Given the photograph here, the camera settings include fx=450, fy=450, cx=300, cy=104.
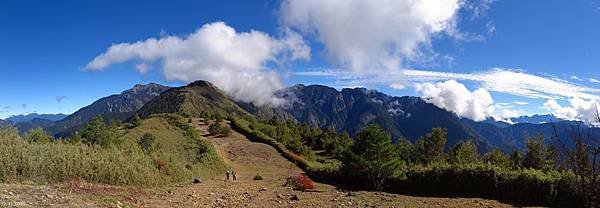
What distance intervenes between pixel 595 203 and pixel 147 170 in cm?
1985

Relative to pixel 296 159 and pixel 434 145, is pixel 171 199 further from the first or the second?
pixel 434 145

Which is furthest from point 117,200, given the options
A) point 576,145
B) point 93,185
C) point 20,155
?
point 576,145

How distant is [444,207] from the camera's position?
866 inches

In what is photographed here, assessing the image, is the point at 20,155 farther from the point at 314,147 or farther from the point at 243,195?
the point at 314,147

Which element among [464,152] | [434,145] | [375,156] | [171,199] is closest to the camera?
[171,199]

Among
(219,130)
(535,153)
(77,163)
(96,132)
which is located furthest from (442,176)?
(219,130)

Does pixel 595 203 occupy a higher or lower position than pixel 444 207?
higher

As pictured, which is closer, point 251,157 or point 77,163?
point 77,163

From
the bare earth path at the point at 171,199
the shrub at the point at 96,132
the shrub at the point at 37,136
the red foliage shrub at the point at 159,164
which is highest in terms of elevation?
the shrub at the point at 96,132

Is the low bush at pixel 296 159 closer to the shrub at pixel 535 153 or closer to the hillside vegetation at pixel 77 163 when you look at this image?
the hillside vegetation at pixel 77 163

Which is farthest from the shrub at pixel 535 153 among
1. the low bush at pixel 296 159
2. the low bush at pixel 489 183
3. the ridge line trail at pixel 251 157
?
the ridge line trail at pixel 251 157

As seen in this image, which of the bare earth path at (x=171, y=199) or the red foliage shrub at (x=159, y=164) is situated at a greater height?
the red foliage shrub at (x=159, y=164)

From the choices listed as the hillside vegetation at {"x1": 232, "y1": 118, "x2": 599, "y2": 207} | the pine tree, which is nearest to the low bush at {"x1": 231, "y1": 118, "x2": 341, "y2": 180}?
the hillside vegetation at {"x1": 232, "y1": 118, "x2": 599, "y2": 207}

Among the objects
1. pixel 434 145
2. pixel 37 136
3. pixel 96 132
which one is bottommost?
pixel 37 136
